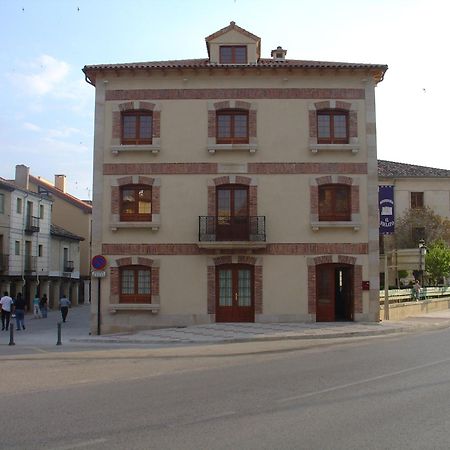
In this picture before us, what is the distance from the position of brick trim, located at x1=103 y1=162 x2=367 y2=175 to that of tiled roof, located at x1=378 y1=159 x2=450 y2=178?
3662 cm

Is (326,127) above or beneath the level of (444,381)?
above

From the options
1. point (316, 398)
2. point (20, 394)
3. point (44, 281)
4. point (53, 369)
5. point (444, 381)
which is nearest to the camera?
point (316, 398)

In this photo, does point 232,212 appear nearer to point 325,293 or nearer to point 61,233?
point 325,293

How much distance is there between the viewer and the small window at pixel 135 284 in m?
23.0

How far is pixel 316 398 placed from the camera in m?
8.88

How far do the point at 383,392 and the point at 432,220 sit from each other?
45.5 metres

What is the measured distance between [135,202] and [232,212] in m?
3.84

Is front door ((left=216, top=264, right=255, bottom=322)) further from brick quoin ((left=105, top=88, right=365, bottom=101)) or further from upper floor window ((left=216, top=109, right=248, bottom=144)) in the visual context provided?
brick quoin ((left=105, top=88, right=365, bottom=101))

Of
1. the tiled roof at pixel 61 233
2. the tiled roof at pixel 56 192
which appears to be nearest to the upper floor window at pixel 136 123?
the tiled roof at pixel 61 233

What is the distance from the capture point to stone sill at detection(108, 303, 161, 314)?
22656 mm

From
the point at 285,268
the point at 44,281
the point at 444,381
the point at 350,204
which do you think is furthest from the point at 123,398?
the point at 44,281

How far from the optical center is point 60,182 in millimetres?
61531

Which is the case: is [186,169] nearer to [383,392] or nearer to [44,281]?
[383,392]

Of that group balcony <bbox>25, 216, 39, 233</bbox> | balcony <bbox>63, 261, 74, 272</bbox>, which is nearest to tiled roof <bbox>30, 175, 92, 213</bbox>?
balcony <bbox>63, 261, 74, 272</bbox>
